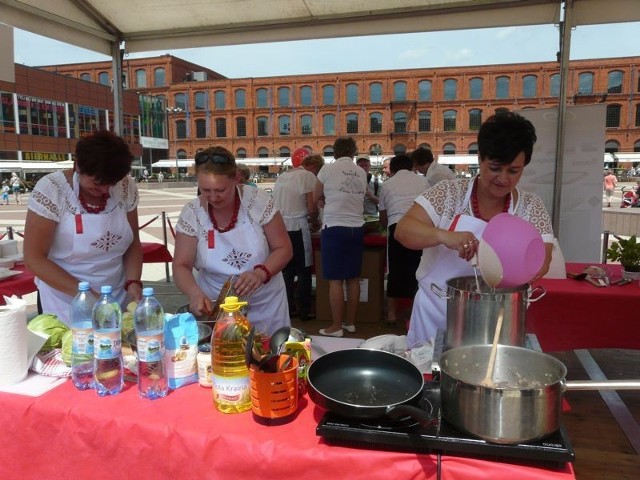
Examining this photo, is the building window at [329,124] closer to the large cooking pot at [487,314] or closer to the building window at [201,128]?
the building window at [201,128]

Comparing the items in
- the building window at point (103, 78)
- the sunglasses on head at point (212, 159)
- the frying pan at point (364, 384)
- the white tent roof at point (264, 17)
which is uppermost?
the building window at point (103, 78)

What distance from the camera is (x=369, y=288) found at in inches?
191

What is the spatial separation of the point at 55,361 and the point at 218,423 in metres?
0.68

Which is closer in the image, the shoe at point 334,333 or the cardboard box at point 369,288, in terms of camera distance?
the shoe at point 334,333

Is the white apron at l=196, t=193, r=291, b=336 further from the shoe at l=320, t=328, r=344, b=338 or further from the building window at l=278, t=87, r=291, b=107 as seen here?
the building window at l=278, t=87, r=291, b=107

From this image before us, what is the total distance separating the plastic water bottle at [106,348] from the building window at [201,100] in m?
56.2

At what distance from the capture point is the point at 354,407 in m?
1.03

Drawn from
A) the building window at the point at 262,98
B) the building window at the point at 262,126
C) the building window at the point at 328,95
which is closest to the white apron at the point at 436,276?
the building window at the point at 328,95

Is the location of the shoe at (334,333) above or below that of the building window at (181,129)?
below

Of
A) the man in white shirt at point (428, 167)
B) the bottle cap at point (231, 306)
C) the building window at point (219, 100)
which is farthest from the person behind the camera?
the building window at point (219, 100)

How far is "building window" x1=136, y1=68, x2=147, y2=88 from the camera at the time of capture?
56.2 meters

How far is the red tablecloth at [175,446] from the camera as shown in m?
1.04

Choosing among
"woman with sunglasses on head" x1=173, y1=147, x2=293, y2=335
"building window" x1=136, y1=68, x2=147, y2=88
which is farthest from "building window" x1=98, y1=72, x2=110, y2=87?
"woman with sunglasses on head" x1=173, y1=147, x2=293, y2=335

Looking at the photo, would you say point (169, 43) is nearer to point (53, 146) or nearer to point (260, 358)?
point (260, 358)
